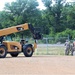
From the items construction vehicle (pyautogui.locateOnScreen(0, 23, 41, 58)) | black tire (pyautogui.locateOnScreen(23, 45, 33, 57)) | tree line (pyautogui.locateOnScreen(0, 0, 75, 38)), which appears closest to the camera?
construction vehicle (pyautogui.locateOnScreen(0, 23, 41, 58))

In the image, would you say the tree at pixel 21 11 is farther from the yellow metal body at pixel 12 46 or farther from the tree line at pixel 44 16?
the yellow metal body at pixel 12 46

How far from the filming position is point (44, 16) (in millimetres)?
85438

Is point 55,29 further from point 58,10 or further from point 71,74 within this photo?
point 71,74

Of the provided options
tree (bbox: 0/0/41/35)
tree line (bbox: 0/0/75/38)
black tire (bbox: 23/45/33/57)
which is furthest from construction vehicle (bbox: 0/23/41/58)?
tree (bbox: 0/0/41/35)

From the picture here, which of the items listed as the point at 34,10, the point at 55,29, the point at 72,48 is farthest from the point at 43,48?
the point at 55,29

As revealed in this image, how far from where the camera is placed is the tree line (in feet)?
244

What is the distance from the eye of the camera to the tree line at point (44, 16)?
2933 inches

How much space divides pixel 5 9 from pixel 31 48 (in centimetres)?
4642

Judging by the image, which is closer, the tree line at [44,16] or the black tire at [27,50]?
the black tire at [27,50]

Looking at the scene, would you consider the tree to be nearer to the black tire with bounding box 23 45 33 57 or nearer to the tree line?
the tree line

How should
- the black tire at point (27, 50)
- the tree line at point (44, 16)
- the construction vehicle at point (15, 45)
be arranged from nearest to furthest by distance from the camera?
the construction vehicle at point (15, 45) → the black tire at point (27, 50) → the tree line at point (44, 16)

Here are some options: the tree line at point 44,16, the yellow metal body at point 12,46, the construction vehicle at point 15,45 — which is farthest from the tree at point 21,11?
the yellow metal body at point 12,46

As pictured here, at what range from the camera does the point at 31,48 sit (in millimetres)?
30906

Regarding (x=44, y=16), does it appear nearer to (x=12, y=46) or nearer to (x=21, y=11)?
(x=21, y=11)
